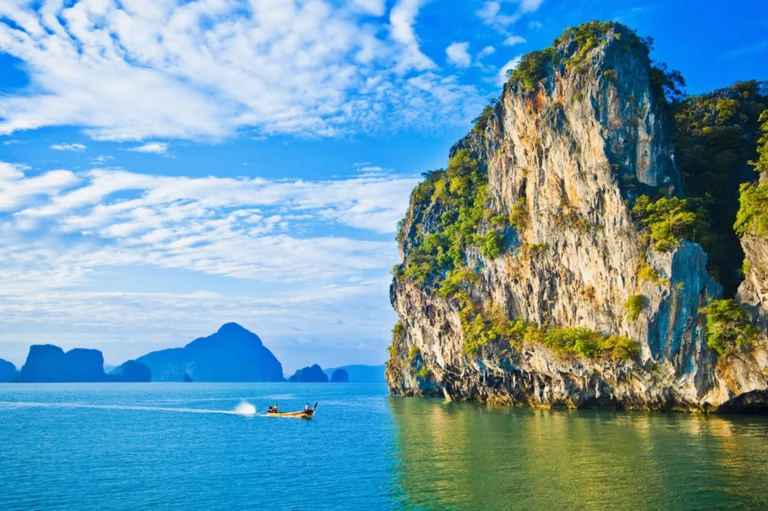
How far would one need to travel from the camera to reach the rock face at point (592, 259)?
4159cm

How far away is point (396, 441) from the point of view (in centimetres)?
3606

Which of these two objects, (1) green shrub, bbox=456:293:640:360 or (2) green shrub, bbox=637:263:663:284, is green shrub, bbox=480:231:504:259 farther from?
(2) green shrub, bbox=637:263:663:284

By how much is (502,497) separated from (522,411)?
32.8 m

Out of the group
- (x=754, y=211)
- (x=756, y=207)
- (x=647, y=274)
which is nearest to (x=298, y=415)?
(x=647, y=274)

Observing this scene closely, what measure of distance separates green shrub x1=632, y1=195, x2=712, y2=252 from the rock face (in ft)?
2.83

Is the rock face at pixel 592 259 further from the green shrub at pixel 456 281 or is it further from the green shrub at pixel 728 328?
the green shrub at pixel 728 328

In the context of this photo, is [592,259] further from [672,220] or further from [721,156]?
[721,156]

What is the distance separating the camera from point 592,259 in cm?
4925

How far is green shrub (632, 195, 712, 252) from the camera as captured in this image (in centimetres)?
4272

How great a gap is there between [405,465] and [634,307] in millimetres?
24796

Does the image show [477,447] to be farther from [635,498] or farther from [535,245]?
[535,245]

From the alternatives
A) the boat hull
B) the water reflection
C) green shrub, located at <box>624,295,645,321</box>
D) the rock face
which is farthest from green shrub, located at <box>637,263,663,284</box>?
the boat hull

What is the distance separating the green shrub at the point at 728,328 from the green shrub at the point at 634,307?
468 centimetres

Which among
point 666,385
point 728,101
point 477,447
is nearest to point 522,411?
point 666,385
